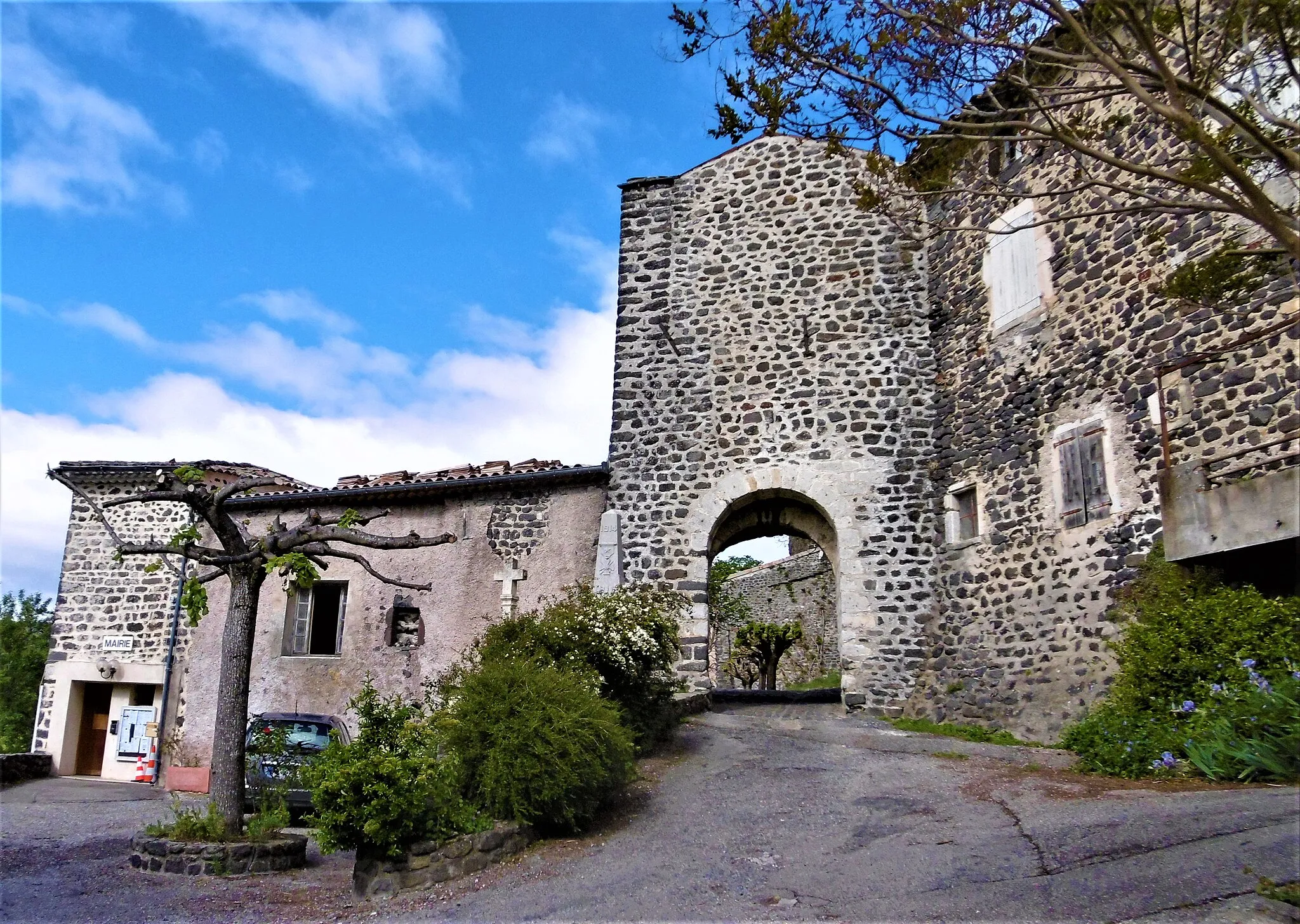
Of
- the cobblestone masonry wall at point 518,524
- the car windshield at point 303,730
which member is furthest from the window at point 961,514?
the car windshield at point 303,730

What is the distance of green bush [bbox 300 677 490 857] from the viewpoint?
20.1 ft

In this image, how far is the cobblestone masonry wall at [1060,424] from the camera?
27.7 feet

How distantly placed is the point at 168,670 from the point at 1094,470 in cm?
1301

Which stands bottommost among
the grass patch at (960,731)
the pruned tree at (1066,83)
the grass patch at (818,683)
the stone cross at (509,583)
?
the grass patch at (960,731)

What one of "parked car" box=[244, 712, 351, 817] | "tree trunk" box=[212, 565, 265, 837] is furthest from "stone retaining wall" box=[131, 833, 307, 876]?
"parked car" box=[244, 712, 351, 817]

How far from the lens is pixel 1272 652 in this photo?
6.96 meters

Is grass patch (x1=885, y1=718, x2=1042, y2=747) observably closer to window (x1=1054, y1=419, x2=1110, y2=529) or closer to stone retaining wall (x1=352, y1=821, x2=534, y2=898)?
window (x1=1054, y1=419, x2=1110, y2=529)

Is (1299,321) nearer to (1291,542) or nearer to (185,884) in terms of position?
(1291,542)

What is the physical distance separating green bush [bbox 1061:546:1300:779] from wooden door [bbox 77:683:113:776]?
14.8 m

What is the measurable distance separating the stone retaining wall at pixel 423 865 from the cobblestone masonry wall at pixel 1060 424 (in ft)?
20.1

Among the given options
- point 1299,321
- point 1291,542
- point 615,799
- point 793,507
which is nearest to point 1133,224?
point 1299,321

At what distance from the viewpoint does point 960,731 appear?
1052cm

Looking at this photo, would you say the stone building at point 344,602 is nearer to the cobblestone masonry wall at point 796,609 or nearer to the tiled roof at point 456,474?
the tiled roof at point 456,474

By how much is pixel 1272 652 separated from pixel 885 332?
678cm
